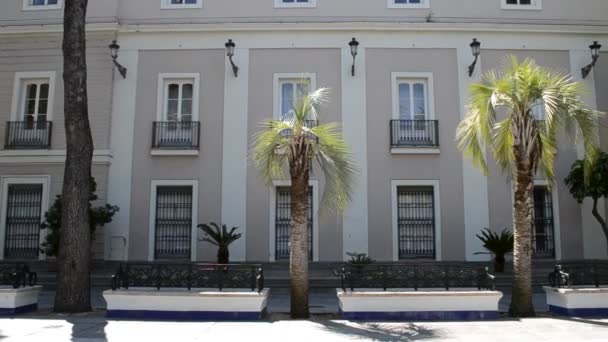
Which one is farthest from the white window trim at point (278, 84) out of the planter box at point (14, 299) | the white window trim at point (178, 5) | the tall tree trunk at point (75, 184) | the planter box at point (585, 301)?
the planter box at point (585, 301)

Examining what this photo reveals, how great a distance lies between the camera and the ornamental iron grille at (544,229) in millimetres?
15697

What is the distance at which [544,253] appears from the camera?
1573 centimetres

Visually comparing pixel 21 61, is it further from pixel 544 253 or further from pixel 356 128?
pixel 544 253

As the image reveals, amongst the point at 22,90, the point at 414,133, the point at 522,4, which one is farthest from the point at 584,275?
the point at 22,90

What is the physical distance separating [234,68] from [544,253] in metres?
10.7

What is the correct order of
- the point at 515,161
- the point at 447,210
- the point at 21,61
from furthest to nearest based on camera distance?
1. the point at 21,61
2. the point at 447,210
3. the point at 515,161

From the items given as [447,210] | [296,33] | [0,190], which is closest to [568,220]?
[447,210]

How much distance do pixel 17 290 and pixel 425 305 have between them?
7514 mm

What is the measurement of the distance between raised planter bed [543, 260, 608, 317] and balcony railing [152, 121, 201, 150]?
10.3 meters

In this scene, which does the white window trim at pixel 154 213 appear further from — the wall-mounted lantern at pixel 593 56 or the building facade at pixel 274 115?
the wall-mounted lantern at pixel 593 56

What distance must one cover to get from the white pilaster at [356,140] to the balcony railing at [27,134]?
903 centimetres

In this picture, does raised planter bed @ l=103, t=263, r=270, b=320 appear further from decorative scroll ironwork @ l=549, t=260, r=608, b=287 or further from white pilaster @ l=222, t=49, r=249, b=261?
decorative scroll ironwork @ l=549, t=260, r=608, b=287

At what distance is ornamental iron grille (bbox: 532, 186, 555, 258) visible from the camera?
15.7 metres

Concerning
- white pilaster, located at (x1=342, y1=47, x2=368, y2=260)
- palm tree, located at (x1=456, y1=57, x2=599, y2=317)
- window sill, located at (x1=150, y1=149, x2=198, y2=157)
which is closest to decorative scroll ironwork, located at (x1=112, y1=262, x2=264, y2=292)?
palm tree, located at (x1=456, y1=57, x2=599, y2=317)
